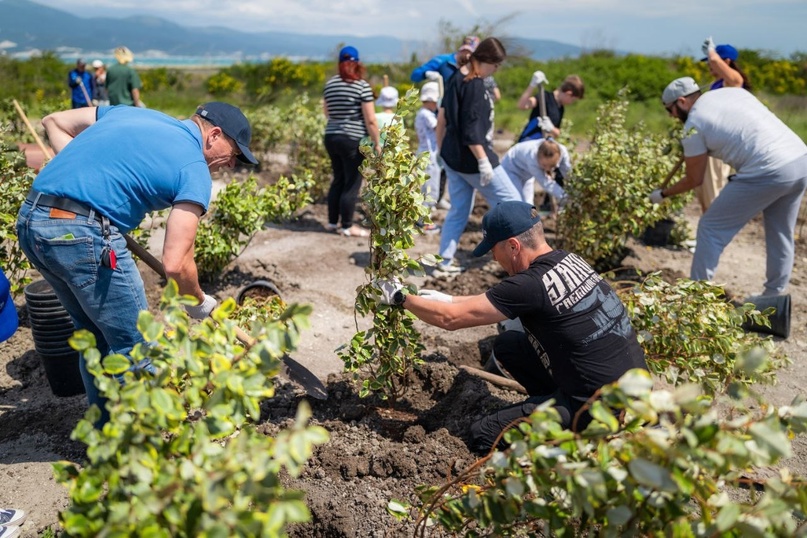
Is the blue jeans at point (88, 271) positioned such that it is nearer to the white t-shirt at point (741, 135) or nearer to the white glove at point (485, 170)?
the white glove at point (485, 170)

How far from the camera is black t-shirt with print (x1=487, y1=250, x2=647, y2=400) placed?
2428 millimetres

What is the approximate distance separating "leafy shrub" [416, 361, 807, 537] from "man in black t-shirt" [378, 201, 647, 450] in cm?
94

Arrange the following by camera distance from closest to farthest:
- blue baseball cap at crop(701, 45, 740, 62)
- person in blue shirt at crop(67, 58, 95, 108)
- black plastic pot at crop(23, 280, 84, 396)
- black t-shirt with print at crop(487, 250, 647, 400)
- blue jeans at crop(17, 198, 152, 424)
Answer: blue jeans at crop(17, 198, 152, 424)
black t-shirt with print at crop(487, 250, 647, 400)
black plastic pot at crop(23, 280, 84, 396)
blue baseball cap at crop(701, 45, 740, 62)
person in blue shirt at crop(67, 58, 95, 108)

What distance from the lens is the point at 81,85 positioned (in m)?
10.3

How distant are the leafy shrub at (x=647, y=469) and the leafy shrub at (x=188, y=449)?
52 centimetres

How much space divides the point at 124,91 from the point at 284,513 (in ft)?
32.7

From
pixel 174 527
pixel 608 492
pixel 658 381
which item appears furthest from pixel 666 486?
pixel 658 381

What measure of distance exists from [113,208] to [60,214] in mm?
177

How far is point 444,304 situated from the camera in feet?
8.52

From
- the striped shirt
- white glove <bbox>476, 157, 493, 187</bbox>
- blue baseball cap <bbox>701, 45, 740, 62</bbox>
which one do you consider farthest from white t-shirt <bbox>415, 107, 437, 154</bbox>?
blue baseball cap <bbox>701, 45, 740, 62</bbox>

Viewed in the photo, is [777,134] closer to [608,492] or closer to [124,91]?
[608,492]

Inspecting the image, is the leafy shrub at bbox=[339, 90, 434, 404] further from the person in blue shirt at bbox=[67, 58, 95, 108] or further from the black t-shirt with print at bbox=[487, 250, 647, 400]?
the person in blue shirt at bbox=[67, 58, 95, 108]

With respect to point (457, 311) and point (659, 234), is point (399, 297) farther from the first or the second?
point (659, 234)

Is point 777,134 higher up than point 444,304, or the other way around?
point 777,134
